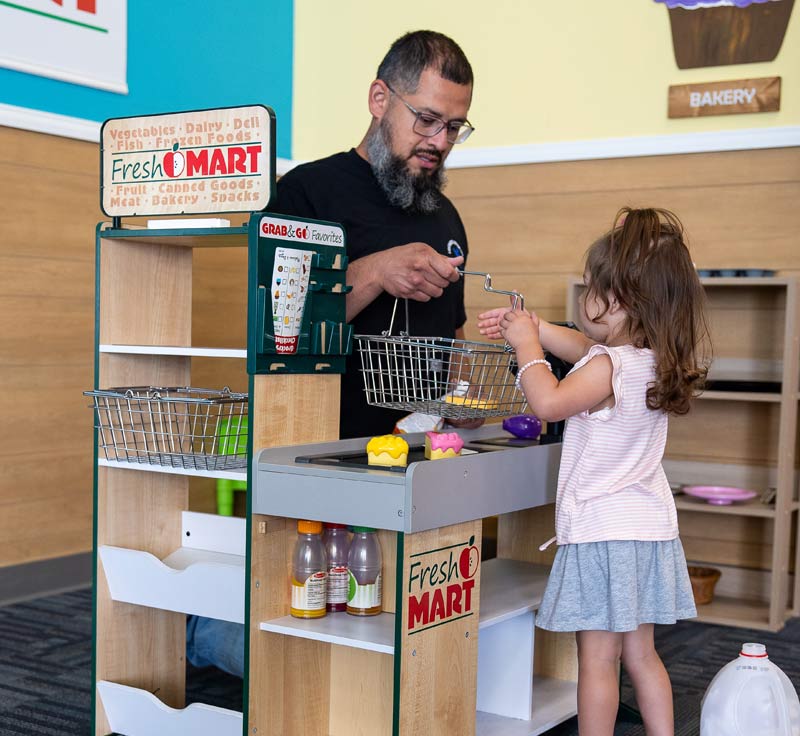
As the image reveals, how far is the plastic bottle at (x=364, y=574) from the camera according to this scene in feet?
6.83

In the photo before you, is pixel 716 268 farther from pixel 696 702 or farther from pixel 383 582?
pixel 383 582

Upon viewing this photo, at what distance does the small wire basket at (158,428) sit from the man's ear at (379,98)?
0.81 m

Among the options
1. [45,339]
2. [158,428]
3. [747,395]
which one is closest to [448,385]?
[158,428]

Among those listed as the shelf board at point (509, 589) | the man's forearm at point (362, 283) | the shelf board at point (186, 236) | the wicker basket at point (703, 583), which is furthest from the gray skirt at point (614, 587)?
the wicker basket at point (703, 583)

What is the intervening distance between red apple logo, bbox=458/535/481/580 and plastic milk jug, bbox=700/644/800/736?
57cm

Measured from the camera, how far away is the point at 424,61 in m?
2.47

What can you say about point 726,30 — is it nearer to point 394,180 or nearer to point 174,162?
point 394,180

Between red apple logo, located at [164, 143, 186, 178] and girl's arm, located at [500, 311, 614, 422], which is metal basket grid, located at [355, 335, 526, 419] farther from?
red apple logo, located at [164, 143, 186, 178]

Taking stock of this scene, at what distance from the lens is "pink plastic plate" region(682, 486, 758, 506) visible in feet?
12.2

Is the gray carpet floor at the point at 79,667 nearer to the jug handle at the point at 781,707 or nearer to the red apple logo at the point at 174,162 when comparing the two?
the jug handle at the point at 781,707

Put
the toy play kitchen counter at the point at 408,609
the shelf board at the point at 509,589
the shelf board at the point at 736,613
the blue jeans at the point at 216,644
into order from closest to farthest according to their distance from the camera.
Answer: the toy play kitchen counter at the point at 408,609
the shelf board at the point at 509,589
the blue jeans at the point at 216,644
the shelf board at the point at 736,613

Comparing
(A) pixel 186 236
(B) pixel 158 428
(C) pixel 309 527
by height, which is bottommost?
(C) pixel 309 527

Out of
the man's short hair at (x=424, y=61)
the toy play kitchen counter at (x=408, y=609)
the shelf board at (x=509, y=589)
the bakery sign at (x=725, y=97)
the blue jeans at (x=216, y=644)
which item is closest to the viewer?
the toy play kitchen counter at (x=408, y=609)

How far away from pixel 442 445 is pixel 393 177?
822 mm
